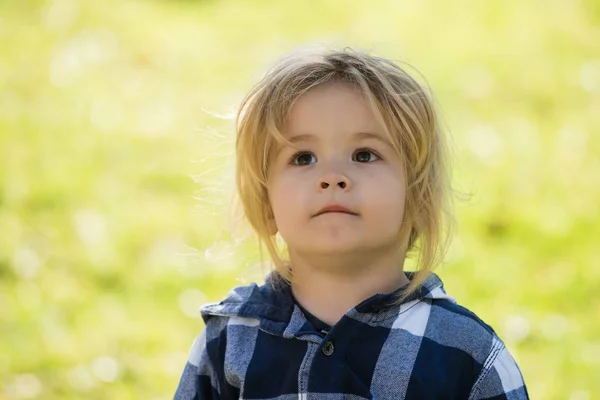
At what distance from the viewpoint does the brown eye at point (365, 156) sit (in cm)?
210

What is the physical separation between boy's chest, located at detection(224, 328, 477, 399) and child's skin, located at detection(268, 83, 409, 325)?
0.10m

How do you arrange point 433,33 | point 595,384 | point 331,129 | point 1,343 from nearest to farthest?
point 331,129
point 595,384
point 1,343
point 433,33

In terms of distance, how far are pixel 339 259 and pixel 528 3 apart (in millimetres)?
5407

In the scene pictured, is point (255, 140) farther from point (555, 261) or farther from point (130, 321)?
point (555, 261)

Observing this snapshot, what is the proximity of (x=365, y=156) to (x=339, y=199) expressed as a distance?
145 millimetres

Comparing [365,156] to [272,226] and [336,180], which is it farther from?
[272,226]

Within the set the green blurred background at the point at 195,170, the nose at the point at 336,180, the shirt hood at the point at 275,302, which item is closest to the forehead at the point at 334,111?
the nose at the point at 336,180

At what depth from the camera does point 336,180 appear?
2.02 m

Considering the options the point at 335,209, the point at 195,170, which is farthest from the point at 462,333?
the point at 195,170

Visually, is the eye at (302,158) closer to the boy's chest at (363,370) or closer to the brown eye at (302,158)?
the brown eye at (302,158)

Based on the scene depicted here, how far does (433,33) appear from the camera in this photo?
21.5ft

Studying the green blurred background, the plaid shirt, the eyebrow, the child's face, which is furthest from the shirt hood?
the eyebrow

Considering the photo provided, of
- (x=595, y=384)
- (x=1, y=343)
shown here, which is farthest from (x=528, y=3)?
(x=1, y=343)

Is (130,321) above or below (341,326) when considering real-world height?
above
